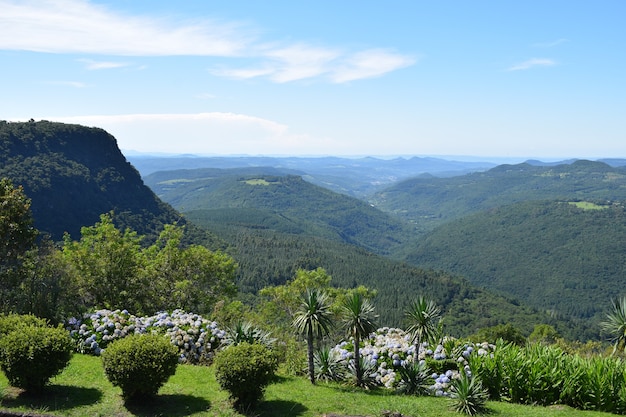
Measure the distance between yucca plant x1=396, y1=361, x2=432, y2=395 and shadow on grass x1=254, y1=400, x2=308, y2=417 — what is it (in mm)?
4508

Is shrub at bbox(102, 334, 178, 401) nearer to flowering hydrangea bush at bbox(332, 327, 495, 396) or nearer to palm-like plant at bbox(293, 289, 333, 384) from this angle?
palm-like plant at bbox(293, 289, 333, 384)

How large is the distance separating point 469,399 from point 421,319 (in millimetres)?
3846

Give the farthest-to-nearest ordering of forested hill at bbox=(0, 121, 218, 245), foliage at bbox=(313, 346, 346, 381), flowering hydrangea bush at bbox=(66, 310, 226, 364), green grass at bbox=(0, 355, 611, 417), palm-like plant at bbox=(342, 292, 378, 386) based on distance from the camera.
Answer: forested hill at bbox=(0, 121, 218, 245), flowering hydrangea bush at bbox=(66, 310, 226, 364), foliage at bbox=(313, 346, 346, 381), palm-like plant at bbox=(342, 292, 378, 386), green grass at bbox=(0, 355, 611, 417)

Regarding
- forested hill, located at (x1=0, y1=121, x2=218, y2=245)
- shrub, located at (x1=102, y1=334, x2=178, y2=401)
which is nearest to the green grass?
shrub, located at (x1=102, y1=334, x2=178, y2=401)

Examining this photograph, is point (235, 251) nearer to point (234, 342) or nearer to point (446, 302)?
point (446, 302)

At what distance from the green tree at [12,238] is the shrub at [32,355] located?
24.9 feet

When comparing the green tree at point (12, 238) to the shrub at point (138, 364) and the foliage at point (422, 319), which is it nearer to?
the shrub at point (138, 364)

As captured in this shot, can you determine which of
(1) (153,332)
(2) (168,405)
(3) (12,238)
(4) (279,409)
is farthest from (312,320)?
(3) (12,238)

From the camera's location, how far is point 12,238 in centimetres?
1928

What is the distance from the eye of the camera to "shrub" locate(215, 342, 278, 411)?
1253cm

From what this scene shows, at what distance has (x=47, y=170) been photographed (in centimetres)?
9419

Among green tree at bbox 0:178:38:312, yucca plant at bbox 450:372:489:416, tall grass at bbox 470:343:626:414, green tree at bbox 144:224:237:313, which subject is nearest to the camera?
yucca plant at bbox 450:372:489:416

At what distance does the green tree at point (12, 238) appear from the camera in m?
19.0

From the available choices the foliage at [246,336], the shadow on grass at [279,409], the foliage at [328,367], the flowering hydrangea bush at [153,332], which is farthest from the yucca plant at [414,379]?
the flowering hydrangea bush at [153,332]
